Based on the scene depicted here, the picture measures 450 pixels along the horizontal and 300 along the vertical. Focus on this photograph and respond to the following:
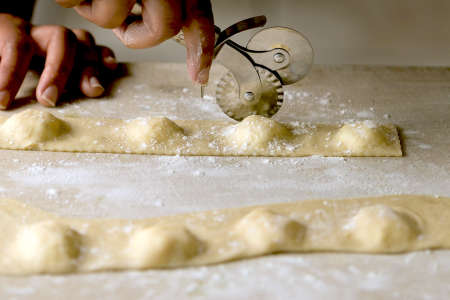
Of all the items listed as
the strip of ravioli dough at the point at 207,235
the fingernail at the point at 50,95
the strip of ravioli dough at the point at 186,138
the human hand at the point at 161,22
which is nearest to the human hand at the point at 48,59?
the fingernail at the point at 50,95

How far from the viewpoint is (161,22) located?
1.10 m

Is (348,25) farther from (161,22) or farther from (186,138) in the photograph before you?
(161,22)

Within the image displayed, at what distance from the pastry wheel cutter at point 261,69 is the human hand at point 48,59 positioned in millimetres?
351

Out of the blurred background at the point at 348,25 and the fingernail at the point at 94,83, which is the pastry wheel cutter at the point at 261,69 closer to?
the fingernail at the point at 94,83

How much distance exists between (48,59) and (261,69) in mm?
554

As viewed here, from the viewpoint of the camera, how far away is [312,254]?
100 cm

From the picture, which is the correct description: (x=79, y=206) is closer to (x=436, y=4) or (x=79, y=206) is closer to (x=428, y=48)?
(x=428, y=48)

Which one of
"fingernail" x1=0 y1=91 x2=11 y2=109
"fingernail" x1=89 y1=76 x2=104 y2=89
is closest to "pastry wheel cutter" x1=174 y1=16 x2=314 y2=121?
"fingernail" x1=89 y1=76 x2=104 y2=89

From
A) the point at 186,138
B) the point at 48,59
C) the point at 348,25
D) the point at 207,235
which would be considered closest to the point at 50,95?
the point at 48,59

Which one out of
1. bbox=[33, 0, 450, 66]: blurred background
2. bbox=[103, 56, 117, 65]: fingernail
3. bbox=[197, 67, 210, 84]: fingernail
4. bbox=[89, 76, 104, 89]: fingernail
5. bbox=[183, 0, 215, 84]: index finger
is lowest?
bbox=[33, 0, 450, 66]: blurred background

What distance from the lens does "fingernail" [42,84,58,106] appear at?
1.43 m

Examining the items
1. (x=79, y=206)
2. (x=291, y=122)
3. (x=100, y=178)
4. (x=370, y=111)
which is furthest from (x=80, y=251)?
(x=370, y=111)

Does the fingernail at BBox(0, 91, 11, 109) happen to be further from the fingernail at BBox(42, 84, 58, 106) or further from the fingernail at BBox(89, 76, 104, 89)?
the fingernail at BBox(89, 76, 104, 89)

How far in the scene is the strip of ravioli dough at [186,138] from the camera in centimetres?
129
